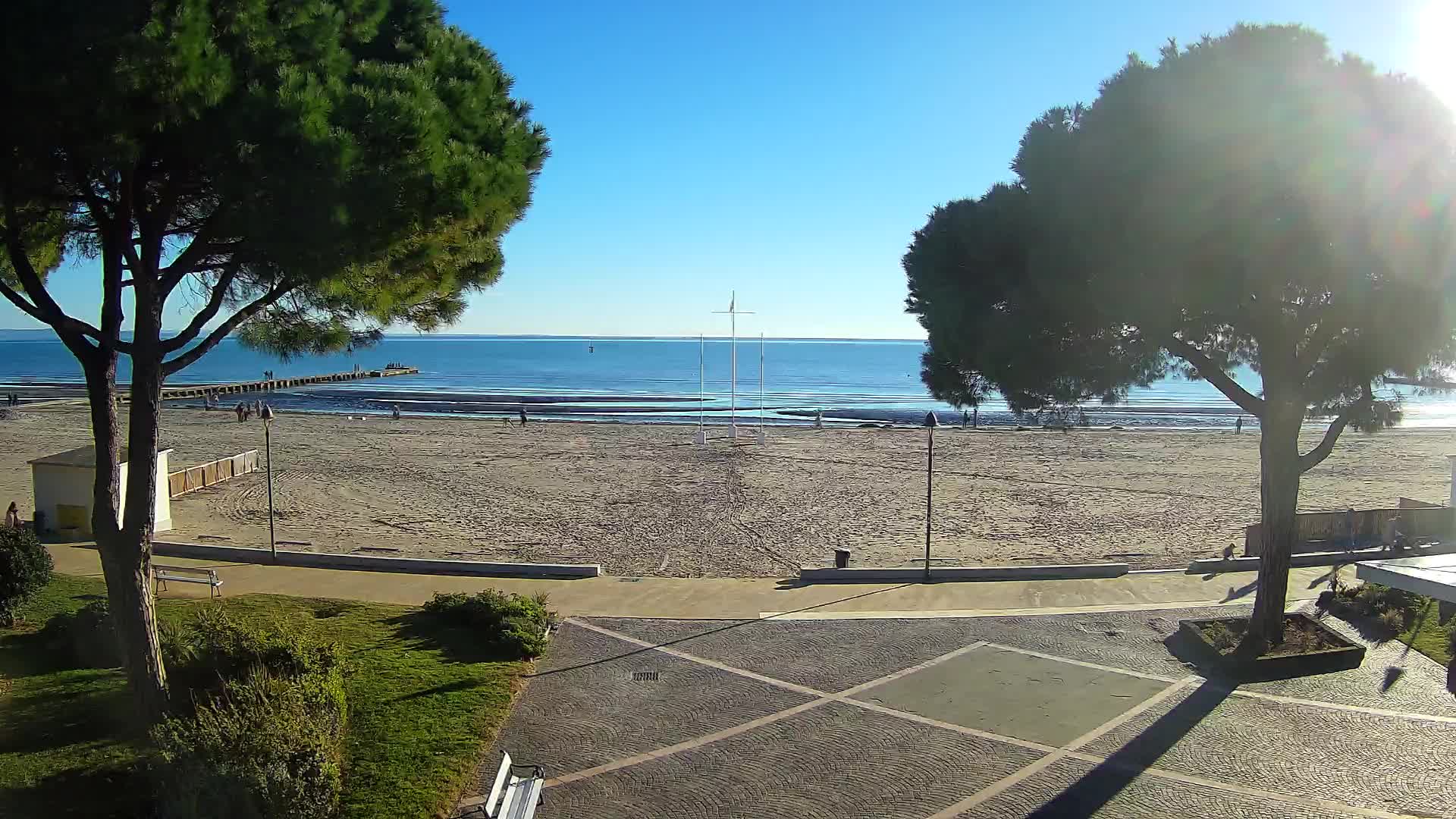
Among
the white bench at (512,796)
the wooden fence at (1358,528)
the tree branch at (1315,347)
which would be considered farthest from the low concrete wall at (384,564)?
the wooden fence at (1358,528)

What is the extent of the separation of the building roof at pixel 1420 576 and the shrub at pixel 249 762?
10.2 m

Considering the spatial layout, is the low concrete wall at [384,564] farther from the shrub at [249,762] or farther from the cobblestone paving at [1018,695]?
the shrub at [249,762]

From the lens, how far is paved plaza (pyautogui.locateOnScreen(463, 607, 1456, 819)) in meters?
7.36

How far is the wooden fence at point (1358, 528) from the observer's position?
1738 centimetres

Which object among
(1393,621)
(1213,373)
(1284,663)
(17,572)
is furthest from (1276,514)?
→ (17,572)

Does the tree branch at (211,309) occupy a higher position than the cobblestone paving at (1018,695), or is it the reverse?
the tree branch at (211,309)

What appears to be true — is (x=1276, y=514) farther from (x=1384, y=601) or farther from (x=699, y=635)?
(x=699, y=635)

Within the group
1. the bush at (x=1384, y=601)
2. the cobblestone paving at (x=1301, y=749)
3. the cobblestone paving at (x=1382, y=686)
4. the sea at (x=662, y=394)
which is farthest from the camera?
the sea at (x=662, y=394)

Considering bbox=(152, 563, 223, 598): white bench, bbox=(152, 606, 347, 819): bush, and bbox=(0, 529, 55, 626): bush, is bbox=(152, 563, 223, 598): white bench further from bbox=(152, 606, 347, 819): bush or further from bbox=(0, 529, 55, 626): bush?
bbox=(152, 606, 347, 819): bush

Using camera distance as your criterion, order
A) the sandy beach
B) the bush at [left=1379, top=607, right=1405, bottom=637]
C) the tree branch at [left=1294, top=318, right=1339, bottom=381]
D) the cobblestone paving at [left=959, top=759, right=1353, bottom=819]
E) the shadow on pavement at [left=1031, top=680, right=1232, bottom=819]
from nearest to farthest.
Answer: the cobblestone paving at [left=959, top=759, right=1353, bottom=819] → the shadow on pavement at [left=1031, top=680, right=1232, bottom=819] → the tree branch at [left=1294, top=318, right=1339, bottom=381] → the bush at [left=1379, top=607, right=1405, bottom=637] → the sandy beach

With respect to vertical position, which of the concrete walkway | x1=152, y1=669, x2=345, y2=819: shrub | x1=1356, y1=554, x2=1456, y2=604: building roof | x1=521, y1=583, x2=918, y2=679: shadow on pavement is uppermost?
x1=1356, y1=554, x2=1456, y2=604: building roof

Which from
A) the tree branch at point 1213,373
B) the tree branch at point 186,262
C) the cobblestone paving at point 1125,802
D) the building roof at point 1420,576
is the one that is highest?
the tree branch at point 186,262

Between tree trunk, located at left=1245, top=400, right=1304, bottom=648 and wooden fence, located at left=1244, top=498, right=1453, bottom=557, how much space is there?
22.9 ft

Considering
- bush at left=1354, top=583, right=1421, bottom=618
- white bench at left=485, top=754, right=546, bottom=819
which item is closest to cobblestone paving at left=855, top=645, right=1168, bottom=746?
white bench at left=485, top=754, right=546, bottom=819
